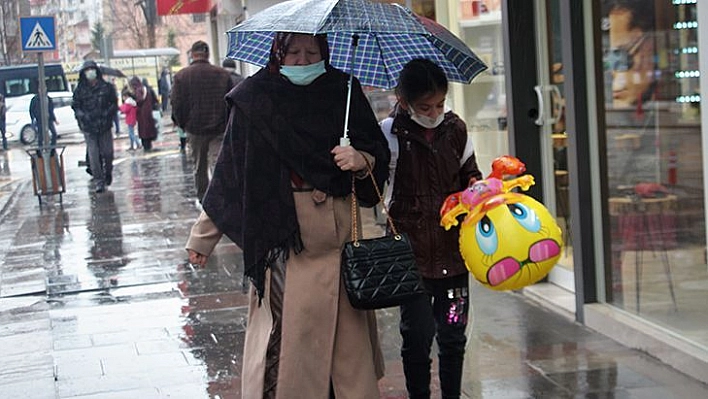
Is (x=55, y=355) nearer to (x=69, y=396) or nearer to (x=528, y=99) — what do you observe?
(x=69, y=396)

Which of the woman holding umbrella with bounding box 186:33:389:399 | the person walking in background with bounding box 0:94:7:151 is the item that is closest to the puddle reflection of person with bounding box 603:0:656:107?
the woman holding umbrella with bounding box 186:33:389:399

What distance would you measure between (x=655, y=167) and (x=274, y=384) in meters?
2.87

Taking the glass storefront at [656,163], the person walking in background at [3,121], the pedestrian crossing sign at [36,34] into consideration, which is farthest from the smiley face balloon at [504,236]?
the person walking in background at [3,121]

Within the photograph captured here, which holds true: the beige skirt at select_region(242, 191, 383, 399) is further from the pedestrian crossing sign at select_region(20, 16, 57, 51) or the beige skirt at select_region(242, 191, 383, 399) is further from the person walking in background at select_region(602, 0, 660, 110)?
the pedestrian crossing sign at select_region(20, 16, 57, 51)

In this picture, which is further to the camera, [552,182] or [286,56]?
[552,182]

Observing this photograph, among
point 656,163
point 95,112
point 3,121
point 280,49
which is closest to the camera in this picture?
point 280,49

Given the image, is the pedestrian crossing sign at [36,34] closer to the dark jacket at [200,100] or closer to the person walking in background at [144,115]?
the dark jacket at [200,100]

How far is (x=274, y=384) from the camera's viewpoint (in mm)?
4406

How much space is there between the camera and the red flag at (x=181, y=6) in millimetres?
20934

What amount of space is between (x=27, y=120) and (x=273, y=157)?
33.6m

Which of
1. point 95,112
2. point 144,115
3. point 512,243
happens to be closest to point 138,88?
point 144,115

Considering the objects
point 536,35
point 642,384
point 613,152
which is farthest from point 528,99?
point 642,384

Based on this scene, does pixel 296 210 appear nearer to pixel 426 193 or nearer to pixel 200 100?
pixel 426 193

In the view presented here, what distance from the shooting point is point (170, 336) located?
7.36 metres
